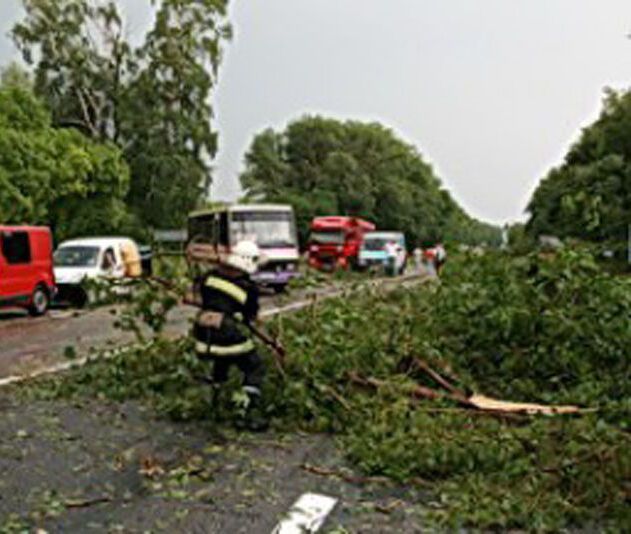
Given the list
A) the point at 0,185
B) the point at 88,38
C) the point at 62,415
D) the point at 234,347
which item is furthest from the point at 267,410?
the point at 88,38

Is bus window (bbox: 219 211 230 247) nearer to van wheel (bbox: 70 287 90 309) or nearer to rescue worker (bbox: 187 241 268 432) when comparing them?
van wheel (bbox: 70 287 90 309)

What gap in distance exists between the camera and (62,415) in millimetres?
7586

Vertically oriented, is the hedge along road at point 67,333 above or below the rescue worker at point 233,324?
below

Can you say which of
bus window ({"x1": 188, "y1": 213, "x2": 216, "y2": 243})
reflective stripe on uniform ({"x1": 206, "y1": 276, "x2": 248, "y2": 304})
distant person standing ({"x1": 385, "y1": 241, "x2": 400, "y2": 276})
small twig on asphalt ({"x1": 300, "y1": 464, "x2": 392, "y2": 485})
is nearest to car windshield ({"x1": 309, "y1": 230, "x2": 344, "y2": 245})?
distant person standing ({"x1": 385, "y1": 241, "x2": 400, "y2": 276})

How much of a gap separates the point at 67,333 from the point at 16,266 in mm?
3279

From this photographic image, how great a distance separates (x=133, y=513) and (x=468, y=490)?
2.08 m

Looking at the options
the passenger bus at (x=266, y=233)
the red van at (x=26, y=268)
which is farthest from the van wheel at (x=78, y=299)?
the passenger bus at (x=266, y=233)

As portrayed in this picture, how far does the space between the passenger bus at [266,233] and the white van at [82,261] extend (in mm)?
3553

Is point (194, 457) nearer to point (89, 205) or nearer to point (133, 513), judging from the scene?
point (133, 513)

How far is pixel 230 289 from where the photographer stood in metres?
6.91

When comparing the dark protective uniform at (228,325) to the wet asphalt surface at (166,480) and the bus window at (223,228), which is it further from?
the bus window at (223,228)

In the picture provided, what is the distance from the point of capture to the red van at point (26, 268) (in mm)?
16578

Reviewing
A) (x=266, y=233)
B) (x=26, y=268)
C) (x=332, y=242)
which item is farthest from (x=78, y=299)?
(x=332, y=242)

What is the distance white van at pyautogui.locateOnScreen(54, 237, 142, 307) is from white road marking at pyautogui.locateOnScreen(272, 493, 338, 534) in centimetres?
1488
